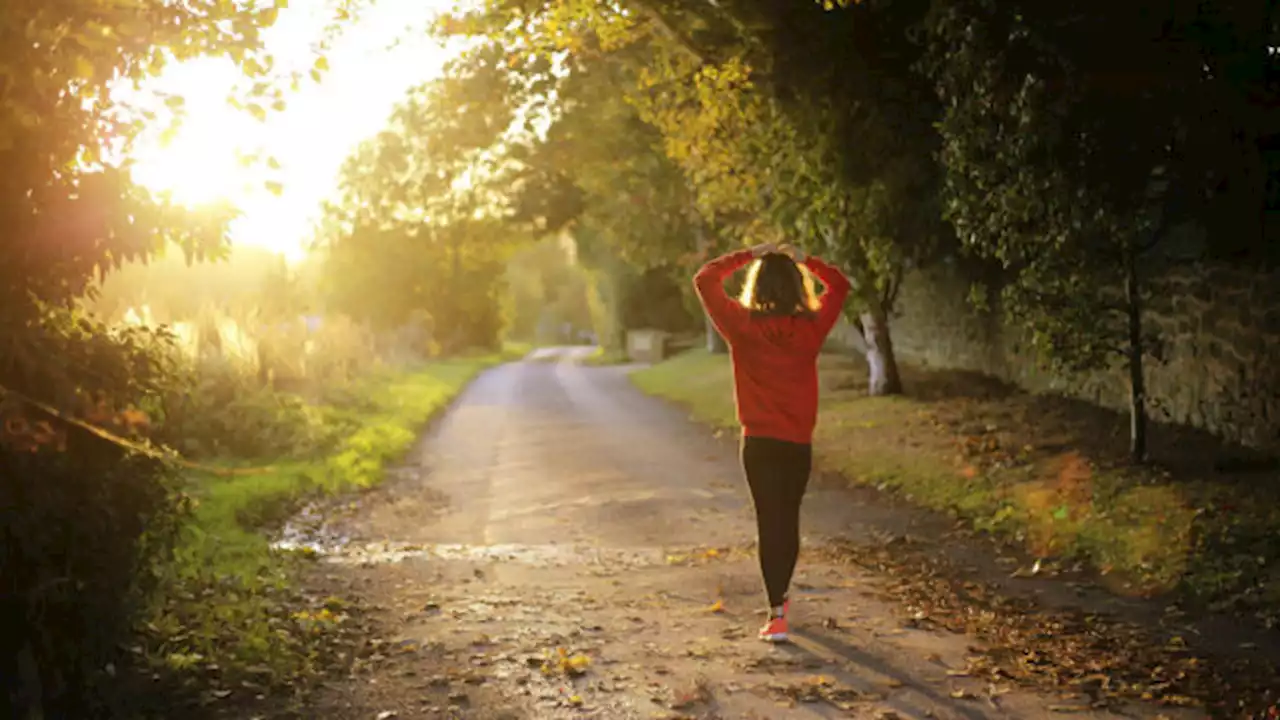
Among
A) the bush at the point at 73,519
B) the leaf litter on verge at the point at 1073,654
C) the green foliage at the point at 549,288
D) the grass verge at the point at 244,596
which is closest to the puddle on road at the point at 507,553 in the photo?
the grass verge at the point at 244,596

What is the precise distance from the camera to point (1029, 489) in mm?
11398

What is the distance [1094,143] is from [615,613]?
247 inches

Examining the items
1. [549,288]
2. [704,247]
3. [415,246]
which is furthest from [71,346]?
[549,288]

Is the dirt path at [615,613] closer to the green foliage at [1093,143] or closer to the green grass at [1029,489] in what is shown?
the green grass at [1029,489]

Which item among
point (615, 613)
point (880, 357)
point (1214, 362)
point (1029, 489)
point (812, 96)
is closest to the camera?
point (615, 613)

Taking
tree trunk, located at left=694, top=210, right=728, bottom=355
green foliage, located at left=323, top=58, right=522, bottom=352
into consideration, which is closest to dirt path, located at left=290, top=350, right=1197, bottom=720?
tree trunk, located at left=694, top=210, right=728, bottom=355

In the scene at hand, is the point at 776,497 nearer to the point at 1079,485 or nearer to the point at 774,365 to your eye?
the point at 774,365

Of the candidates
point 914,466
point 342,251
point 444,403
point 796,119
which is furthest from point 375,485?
point 342,251

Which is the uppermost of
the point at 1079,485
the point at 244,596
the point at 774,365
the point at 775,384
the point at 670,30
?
the point at 670,30

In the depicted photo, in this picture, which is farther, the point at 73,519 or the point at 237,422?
the point at 237,422

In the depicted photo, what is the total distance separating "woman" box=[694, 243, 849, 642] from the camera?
671cm

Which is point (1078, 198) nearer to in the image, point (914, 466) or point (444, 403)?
point (914, 466)

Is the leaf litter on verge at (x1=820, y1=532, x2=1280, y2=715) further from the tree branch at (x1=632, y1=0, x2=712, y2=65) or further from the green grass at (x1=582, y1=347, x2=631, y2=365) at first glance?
the green grass at (x1=582, y1=347, x2=631, y2=365)

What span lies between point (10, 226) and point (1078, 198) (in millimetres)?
8725
